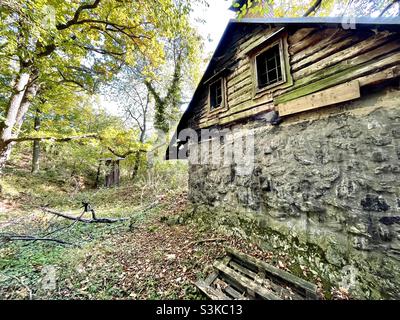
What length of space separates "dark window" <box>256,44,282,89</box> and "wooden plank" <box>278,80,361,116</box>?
3.28 feet

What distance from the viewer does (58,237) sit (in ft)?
19.2

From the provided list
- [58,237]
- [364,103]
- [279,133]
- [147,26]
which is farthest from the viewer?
[147,26]

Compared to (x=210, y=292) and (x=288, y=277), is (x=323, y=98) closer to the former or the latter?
(x=288, y=277)

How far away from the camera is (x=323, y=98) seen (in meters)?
3.47

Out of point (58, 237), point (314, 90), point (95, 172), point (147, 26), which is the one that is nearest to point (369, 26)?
point (314, 90)

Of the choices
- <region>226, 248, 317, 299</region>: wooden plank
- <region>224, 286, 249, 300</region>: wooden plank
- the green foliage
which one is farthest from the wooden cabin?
the green foliage

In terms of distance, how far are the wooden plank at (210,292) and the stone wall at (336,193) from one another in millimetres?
1579

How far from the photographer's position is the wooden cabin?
2.74 metres

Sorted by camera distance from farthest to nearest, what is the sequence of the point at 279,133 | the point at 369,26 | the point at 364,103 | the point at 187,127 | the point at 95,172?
the point at 95,172, the point at 187,127, the point at 279,133, the point at 364,103, the point at 369,26

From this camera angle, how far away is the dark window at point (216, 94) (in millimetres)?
6699

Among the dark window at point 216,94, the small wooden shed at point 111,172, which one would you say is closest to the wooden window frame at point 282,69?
the dark window at point 216,94
